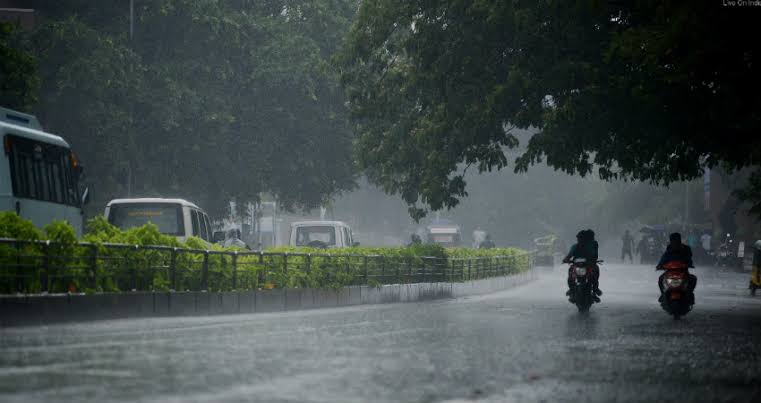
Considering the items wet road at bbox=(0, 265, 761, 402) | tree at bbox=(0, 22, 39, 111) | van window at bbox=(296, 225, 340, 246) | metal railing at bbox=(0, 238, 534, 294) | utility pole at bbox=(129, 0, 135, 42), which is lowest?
wet road at bbox=(0, 265, 761, 402)

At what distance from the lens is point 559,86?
27281 millimetres

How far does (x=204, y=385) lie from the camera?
9.52 m

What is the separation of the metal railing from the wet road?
42.1 inches

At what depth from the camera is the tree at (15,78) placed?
3606 centimetres

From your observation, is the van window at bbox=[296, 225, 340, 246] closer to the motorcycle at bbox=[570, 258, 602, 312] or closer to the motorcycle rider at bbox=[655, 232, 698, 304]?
the motorcycle at bbox=[570, 258, 602, 312]

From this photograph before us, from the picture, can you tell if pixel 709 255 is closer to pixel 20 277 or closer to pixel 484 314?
pixel 484 314

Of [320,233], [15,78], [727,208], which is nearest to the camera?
[15,78]

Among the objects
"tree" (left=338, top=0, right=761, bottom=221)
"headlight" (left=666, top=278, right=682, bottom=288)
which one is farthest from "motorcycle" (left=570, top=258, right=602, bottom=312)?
"tree" (left=338, top=0, right=761, bottom=221)

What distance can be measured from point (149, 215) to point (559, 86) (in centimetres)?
986

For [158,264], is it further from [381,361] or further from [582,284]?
[381,361]

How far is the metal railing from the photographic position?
18141mm

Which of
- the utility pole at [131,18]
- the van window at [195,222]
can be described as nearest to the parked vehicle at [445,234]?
the utility pole at [131,18]

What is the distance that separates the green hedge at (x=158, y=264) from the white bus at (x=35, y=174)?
60.2 inches

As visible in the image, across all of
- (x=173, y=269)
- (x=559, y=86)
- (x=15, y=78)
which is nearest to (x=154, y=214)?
(x=173, y=269)
